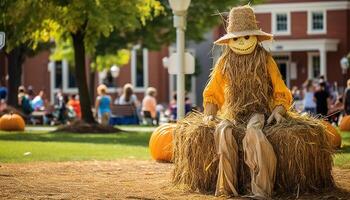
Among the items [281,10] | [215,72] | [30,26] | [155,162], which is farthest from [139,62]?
[215,72]

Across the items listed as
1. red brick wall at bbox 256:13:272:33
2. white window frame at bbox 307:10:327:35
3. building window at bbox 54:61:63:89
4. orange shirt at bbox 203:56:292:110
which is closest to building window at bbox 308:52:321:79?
white window frame at bbox 307:10:327:35

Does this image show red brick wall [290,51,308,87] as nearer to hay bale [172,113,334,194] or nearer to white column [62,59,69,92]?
white column [62,59,69,92]

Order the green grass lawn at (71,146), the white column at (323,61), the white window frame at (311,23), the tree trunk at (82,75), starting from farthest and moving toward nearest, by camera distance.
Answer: the white window frame at (311,23) → the white column at (323,61) → the tree trunk at (82,75) → the green grass lawn at (71,146)

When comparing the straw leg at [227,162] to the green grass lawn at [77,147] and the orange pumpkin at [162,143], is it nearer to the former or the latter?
the green grass lawn at [77,147]

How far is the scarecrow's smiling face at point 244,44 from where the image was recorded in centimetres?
966

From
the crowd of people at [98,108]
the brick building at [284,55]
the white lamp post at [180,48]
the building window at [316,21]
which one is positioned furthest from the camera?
the building window at [316,21]

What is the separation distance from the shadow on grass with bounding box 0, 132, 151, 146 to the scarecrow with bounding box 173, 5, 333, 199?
29.3 feet

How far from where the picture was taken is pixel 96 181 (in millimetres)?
10875

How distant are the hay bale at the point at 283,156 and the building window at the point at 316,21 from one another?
1686 inches

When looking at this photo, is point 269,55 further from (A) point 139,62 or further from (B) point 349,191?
(A) point 139,62

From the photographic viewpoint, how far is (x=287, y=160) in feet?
29.8

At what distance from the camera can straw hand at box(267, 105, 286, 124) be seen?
30.7 ft

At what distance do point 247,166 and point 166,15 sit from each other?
70.6ft

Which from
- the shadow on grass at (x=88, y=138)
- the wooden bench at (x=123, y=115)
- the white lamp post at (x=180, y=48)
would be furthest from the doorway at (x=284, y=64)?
the white lamp post at (x=180, y=48)
